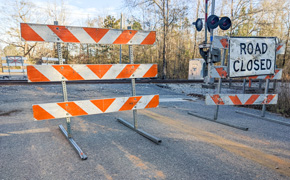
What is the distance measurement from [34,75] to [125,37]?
73.9 inches

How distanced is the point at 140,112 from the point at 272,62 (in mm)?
4235

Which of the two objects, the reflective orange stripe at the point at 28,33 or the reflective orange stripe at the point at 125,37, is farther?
the reflective orange stripe at the point at 125,37

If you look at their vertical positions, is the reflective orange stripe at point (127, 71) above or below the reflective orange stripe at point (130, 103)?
above

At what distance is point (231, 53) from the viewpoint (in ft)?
14.6

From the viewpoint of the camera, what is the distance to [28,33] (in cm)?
297

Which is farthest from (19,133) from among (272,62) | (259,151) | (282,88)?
(282,88)

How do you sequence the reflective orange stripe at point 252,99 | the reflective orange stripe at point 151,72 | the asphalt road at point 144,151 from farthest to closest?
1. the reflective orange stripe at point 252,99
2. the reflective orange stripe at point 151,72
3. the asphalt road at point 144,151

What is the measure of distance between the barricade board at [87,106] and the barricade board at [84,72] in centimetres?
46

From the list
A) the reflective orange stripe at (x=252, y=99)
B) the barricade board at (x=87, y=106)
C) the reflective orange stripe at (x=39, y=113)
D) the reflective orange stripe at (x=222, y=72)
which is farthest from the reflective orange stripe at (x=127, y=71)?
the reflective orange stripe at (x=252, y=99)

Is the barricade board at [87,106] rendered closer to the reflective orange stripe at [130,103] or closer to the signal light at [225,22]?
the reflective orange stripe at [130,103]

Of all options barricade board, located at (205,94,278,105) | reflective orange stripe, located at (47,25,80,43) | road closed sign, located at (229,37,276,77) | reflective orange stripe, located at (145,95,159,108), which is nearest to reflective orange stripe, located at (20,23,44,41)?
reflective orange stripe, located at (47,25,80,43)

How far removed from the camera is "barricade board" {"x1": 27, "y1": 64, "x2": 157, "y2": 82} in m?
2.96

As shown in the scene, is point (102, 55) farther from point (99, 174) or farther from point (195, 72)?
point (99, 174)

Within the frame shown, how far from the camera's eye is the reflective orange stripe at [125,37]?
3676 mm
